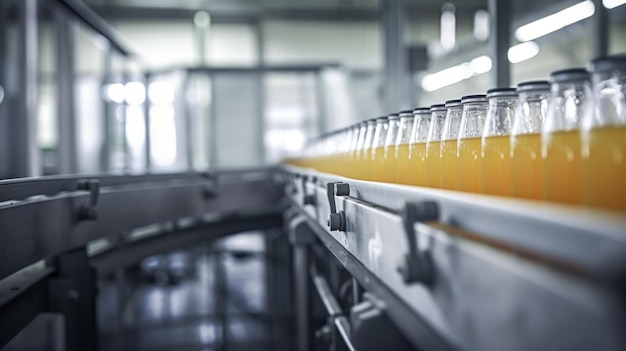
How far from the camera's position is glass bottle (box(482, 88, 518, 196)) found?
64 cm

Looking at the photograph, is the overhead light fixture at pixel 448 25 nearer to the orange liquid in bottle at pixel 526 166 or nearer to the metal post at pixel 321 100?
the metal post at pixel 321 100

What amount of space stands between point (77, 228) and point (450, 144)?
107cm

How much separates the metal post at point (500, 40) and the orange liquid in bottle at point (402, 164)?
2.54 ft

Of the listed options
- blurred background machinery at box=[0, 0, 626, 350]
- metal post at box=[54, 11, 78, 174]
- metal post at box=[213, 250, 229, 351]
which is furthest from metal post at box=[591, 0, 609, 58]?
metal post at box=[213, 250, 229, 351]

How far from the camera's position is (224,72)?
201 inches

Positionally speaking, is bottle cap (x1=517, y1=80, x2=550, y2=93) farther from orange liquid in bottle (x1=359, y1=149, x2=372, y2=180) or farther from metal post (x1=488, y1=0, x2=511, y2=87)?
metal post (x1=488, y1=0, x2=511, y2=87)

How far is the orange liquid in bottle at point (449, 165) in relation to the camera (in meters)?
0.75

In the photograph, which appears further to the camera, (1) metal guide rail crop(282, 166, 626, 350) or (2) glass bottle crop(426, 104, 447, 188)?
(2) glass bottle crop(426, 104, 447, 188)

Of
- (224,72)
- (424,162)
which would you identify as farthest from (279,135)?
(424,162)

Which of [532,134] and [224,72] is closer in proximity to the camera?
[532,134]

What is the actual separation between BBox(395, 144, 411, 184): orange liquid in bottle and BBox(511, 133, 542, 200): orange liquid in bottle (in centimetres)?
33

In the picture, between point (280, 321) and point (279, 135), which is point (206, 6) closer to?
point (279, 135)

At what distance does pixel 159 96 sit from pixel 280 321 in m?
2.64

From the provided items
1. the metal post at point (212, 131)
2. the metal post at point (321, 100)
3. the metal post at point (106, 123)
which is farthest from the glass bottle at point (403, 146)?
the metal post at point (212, 131)
